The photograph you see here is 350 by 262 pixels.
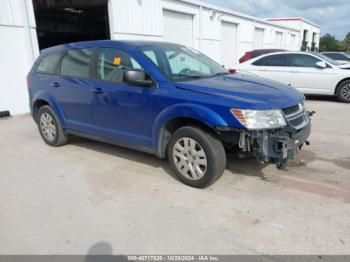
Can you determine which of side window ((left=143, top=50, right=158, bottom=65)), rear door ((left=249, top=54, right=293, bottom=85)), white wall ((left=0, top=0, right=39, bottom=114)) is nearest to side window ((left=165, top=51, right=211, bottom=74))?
side window ((left=143, top=50, right=158, bottom=65))

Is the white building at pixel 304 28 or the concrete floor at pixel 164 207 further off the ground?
the white building at pixel 304 28

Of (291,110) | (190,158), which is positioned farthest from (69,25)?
(291,110)

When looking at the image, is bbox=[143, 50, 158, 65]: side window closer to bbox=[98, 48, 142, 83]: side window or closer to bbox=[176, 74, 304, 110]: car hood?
bbox=[98, 48, 142, 83]: side window

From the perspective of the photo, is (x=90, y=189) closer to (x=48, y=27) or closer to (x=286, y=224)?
(x=286, y=224)

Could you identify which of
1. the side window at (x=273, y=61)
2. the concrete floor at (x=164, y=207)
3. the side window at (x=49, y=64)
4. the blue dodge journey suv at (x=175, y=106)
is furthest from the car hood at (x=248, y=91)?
the side window at (x=273, y=61)

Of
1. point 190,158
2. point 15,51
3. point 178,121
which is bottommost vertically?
point 190,158

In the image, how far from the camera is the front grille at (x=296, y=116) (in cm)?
356

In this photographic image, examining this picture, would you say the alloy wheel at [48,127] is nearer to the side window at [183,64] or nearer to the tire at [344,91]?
the side window at [183,64]

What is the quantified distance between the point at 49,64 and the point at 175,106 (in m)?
3.02

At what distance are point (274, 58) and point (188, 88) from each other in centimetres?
731

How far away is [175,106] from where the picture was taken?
145 inches

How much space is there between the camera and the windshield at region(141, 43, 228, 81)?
4.06 m

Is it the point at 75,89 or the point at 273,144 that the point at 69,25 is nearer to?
Result: the point at 75,89

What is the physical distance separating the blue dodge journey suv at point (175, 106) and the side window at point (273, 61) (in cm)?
583
